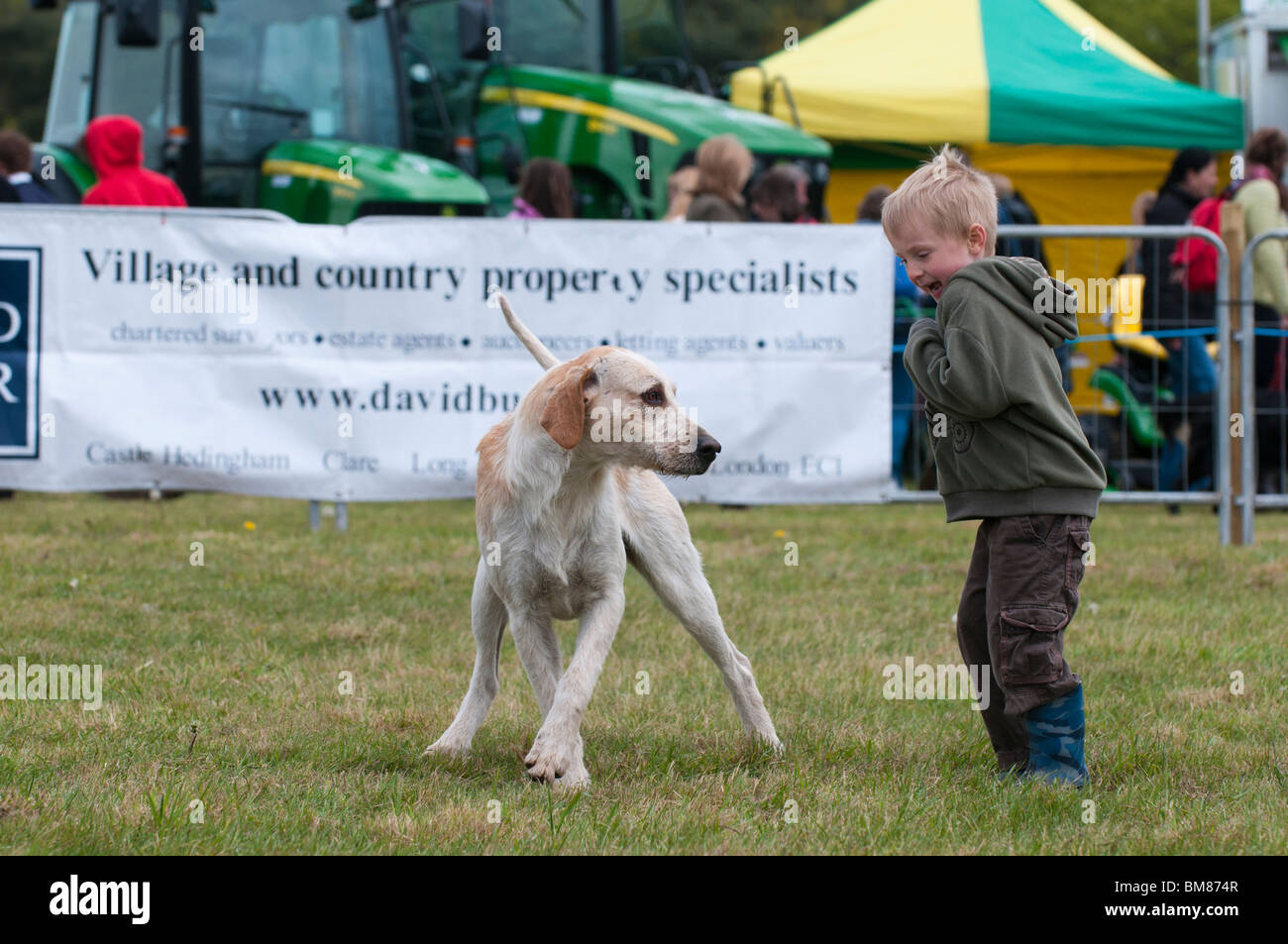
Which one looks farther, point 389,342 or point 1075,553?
point 389,342

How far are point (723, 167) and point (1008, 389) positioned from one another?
21.5 ft

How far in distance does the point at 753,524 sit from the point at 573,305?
6.71 feet

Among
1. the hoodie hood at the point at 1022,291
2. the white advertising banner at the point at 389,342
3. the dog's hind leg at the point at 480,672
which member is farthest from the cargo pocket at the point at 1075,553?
the white advertising banner at the point at 389,342

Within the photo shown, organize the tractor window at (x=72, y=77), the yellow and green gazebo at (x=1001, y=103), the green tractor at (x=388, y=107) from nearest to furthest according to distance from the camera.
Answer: the green tractor at (x=388, y=107) → the tractor window at (x=72, y=77) → the yellow and green gazebo at (x=1001, y=103)

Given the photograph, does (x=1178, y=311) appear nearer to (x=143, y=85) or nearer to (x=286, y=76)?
(x=286, y=76)

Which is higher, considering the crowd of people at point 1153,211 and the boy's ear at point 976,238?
the crowd of people at point 1153,211

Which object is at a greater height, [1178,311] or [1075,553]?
[1178,311]

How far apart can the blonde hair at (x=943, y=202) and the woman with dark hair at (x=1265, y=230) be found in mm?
5954

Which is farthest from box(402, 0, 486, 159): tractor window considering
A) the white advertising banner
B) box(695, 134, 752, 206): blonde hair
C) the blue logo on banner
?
the blue logo on banner

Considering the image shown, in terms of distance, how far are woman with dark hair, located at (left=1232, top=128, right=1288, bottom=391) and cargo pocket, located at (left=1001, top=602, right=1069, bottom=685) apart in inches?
245

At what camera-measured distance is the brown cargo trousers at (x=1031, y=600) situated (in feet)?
12.8

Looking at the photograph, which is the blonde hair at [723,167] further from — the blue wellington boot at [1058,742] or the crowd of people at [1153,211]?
the blue wellington boot at [1058,742]

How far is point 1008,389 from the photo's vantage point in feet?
12.6

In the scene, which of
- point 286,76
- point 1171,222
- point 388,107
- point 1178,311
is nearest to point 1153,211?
point 1171,222
